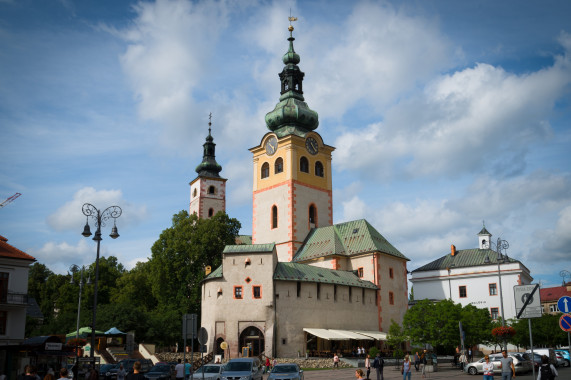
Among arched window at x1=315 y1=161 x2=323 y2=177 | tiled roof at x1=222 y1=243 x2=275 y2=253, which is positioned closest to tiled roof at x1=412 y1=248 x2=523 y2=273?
arched window at x1=315 y1=161 x2=323 y2=177

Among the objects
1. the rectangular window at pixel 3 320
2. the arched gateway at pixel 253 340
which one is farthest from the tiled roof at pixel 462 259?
the rectangular window at pixel 3 320

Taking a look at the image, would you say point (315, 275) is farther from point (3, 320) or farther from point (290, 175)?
point (3, 320)

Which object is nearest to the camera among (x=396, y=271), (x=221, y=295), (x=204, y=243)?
(x=221, y=295)

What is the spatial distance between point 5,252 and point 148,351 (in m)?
15.3

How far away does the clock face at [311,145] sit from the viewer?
63.9m

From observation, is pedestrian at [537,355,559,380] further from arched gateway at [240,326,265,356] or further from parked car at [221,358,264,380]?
arched gateway at [240,326,265,356]

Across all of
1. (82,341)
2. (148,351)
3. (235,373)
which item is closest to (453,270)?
(148,351)

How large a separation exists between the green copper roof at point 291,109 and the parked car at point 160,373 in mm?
37914

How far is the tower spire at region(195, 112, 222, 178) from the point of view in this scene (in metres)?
93.3

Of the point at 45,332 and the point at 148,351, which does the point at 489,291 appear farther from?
the point at 45,332

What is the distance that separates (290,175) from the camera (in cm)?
6156

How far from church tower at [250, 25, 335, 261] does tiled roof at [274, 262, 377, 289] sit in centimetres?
718

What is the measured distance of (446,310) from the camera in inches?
1563

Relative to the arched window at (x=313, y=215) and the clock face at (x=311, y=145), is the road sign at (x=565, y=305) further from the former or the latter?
the clock face at (x=311, y=145)
